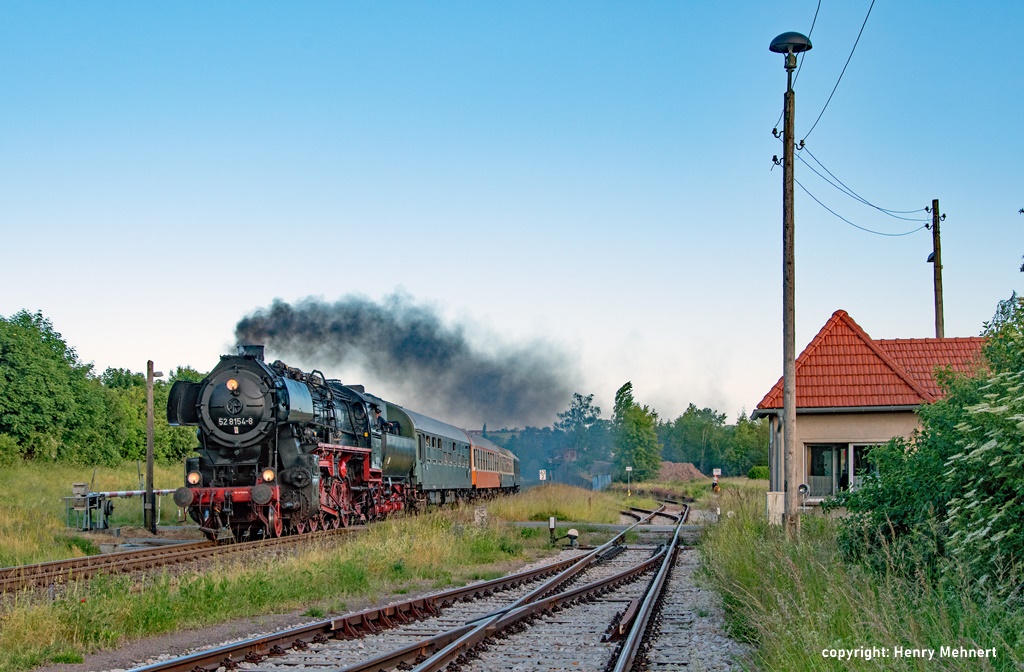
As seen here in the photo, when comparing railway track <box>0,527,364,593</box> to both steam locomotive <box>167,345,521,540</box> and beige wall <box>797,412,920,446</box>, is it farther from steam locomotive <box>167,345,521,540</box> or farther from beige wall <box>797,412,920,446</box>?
beige wall <box>797,412,920,446</box>

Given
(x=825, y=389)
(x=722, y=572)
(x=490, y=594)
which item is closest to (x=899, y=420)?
(x=825, y=389)

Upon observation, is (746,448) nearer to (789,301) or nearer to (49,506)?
(49,506)

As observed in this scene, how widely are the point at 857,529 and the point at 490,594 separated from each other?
5113 millimetres

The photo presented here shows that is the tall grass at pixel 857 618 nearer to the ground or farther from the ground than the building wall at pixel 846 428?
nearer to the ground

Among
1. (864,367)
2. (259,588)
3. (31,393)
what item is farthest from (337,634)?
(31,393)

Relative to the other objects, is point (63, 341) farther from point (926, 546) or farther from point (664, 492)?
point (926, 546)

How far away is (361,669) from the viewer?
7.47 metres

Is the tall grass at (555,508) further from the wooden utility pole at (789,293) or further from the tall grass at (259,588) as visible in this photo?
the wooden utility pole at (789,293)

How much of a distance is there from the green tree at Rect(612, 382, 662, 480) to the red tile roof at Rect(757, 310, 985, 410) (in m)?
67.6

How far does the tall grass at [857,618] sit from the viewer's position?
18.6ft

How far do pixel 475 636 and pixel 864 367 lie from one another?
53.8 feet

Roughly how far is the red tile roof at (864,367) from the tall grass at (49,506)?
1570 centimetres

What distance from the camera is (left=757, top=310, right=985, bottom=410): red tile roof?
70.7ft

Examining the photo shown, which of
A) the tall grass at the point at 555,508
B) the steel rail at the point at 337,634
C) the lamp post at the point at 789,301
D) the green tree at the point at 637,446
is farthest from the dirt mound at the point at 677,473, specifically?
the steel rail at the point at 337,634
